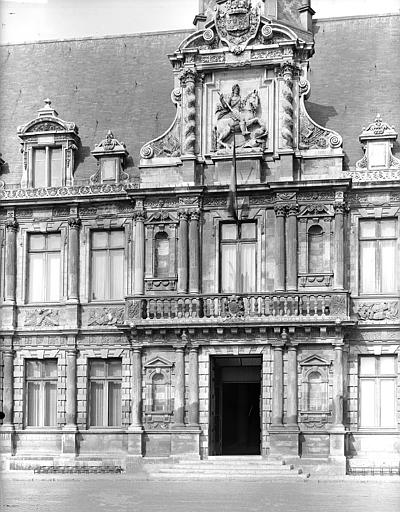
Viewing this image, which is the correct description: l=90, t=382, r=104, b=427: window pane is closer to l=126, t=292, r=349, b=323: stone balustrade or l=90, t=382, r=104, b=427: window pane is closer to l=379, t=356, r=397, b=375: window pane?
l=126, t=292, r=349, b=323: stone balustrade

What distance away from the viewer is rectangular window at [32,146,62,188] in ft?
120

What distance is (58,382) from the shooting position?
35625mm

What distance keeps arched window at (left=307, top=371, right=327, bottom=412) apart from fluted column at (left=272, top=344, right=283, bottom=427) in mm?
797

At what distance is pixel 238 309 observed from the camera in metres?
33.8

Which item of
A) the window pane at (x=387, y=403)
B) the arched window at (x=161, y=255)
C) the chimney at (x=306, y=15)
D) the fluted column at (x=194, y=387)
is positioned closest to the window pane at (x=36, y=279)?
the arched window at (x=161, y=255)

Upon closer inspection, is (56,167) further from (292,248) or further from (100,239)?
(292,248)

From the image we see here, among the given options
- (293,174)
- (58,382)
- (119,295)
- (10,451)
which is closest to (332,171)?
(293,174)

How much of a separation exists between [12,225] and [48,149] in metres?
2.61

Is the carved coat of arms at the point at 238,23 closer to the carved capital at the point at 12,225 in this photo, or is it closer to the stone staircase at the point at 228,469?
the carved capital at the point at 12,225

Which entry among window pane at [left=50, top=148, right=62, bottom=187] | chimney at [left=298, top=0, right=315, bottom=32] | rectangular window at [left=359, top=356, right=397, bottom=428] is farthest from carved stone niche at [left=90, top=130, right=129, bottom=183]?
rectangular window at [left=359, top=356, right=397, bottom=428]

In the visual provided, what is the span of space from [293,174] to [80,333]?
7.92 meters

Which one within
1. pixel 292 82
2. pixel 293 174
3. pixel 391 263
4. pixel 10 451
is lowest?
pixel 10 451

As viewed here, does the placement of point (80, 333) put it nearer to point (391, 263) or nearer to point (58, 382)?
point (58, 382)

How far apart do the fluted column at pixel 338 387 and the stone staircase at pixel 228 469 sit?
186 centimetres
